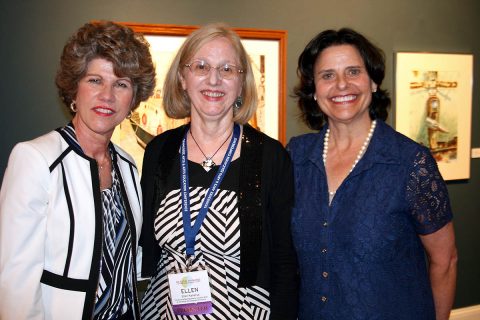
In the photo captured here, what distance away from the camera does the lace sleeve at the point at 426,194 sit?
5.50ft

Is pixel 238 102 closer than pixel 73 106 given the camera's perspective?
No

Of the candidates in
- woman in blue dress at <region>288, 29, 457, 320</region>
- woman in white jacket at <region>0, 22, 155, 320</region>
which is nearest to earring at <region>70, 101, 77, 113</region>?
woman in white jacket at <region>0, 22, 155, 320</region>

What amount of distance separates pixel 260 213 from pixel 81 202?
71 centimetres

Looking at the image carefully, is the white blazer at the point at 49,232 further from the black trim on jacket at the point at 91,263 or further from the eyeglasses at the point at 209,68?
the eyeglasses at the point at 209,68

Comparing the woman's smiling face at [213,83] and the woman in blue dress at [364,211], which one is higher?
the woman's smiling face at [213,83]

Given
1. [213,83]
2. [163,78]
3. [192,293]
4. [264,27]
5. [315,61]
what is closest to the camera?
[192,293]

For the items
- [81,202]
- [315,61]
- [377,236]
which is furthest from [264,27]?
[81,202]

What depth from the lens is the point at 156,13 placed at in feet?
9.88

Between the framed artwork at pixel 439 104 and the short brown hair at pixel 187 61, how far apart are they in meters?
2.17

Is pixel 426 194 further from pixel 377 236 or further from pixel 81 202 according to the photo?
pixel 81 202

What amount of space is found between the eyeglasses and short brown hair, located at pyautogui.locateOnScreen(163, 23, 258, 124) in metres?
0.05

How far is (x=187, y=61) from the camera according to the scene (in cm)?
188

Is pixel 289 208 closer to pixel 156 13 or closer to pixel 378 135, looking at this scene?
pixel 378 135

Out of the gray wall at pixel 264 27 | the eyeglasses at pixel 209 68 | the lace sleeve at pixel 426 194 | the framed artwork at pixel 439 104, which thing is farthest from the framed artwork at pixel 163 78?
the lace sleeve at pixel 426 194
